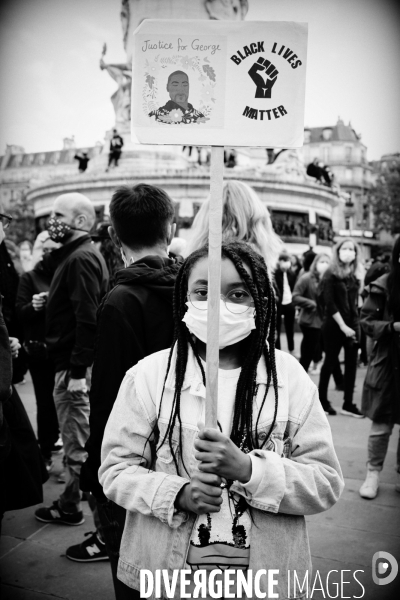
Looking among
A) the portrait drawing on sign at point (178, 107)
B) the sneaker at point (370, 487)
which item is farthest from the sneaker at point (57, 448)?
the portrait drawing on sign at point (178, 107)

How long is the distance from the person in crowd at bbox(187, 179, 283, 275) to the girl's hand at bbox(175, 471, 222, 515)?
1707 millimetres

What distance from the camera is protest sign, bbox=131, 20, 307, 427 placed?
1650mm

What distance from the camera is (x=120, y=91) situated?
31.0m

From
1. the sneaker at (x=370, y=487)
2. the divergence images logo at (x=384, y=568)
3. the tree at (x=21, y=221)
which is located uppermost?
the tree at (x=21, y=221)

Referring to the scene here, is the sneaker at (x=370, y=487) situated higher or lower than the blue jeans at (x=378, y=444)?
lower

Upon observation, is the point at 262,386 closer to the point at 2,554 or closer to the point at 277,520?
the point at 277,520

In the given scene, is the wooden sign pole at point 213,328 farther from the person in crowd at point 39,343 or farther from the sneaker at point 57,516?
the person in crowd at point 39,343

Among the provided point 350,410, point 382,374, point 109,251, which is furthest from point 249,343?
point 350,410

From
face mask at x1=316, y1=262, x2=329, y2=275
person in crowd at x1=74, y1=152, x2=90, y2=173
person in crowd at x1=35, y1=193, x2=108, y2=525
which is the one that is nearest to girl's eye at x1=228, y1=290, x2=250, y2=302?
person in crowd at x1=35, y1=193, x2=108, y2=525

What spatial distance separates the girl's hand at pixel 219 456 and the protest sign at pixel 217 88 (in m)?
0.15

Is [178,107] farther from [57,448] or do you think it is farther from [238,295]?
[57,448]

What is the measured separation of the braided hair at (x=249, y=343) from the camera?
1.72 metres

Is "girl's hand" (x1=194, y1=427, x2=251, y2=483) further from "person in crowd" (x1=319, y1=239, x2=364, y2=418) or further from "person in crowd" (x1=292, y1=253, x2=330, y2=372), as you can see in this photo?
"person in crowd" (x1=292, y1=253, x2=330, y2=372)

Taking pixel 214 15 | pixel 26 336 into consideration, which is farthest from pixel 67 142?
pixel 26 336
